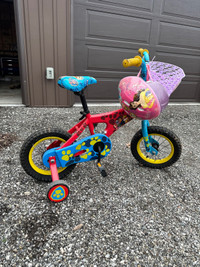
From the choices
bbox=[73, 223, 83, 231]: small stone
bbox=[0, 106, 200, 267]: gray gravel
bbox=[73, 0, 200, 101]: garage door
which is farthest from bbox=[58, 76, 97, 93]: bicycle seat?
bbox=[73, 0, 200, 101]: garage door

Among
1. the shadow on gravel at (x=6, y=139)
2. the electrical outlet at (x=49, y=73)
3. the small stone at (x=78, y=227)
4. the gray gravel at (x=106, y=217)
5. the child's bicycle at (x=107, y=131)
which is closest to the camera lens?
the gray gravel at (x=106, y=217)

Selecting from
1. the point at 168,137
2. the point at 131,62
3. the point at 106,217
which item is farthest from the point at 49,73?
the point at 106,217

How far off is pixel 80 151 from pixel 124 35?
3080mm

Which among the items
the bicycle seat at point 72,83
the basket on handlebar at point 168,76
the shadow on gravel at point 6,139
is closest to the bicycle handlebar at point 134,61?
the basket on handlebar at point 168,76

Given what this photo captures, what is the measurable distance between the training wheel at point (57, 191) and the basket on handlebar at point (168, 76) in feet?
4.00

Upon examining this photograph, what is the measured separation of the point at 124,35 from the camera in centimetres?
397

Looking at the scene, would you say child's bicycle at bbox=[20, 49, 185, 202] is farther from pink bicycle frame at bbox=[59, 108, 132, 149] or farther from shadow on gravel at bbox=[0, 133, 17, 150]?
shadow on gravel at bbox=[0, 133, 17, 150]

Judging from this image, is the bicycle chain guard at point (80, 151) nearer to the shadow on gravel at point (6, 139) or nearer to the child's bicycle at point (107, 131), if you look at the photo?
the child's bicycle at point (107, 131)

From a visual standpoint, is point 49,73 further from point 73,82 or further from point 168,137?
point 168,137

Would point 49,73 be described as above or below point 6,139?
above

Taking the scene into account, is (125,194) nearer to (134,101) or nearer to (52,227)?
(52,227)

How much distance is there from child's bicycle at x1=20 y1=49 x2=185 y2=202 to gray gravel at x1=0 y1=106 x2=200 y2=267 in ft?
0.59

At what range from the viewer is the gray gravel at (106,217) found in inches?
51.5

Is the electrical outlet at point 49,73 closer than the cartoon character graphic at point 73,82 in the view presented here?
No
